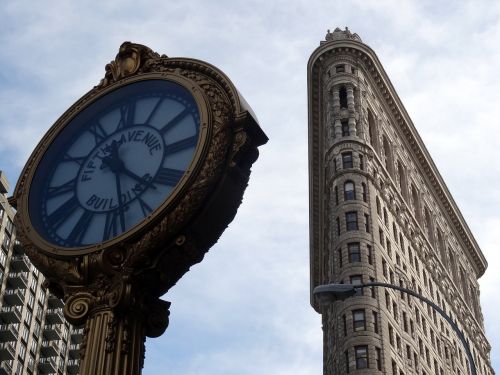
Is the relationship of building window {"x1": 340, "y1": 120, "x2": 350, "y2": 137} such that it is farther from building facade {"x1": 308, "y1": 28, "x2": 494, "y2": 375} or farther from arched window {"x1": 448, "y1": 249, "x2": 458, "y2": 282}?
arched window {"x1": 448, "y1": 249, "x2": 458, "y2": 282}

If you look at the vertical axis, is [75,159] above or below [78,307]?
above

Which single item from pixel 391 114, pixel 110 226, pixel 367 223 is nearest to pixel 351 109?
pixel 391 114

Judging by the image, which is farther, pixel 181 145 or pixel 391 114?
pixel 391 114

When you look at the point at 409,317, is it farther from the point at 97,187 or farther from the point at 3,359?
the point at 97,187

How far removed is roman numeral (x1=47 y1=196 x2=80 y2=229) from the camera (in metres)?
6.54

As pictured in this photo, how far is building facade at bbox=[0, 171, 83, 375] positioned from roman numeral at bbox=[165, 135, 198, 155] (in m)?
71.6

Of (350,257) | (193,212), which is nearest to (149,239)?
(193,212)

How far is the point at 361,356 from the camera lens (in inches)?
2415

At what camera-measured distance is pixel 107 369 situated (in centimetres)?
562

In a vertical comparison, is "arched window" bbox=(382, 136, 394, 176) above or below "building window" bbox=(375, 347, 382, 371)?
above

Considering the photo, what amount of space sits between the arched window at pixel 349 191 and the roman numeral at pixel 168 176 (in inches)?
2609

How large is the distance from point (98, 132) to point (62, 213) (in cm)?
73

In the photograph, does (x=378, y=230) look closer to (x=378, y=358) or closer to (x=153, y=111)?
(x=378, y=358)

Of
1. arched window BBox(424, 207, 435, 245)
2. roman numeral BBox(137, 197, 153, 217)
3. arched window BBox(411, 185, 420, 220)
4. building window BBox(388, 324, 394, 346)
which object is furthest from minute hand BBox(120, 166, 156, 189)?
arched window BBox(424, 207, 435, 245)
